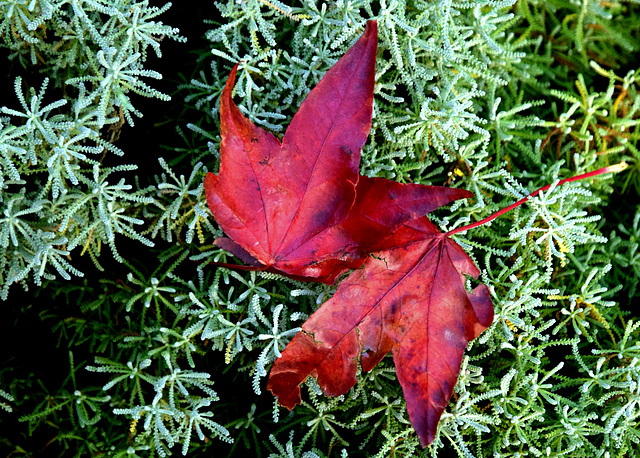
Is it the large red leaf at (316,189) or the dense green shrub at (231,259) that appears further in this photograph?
the dense green shrub at (231,259)

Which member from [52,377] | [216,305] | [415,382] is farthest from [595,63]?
[52,377]

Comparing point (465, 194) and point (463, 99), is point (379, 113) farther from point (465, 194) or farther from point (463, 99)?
point (465, 194)

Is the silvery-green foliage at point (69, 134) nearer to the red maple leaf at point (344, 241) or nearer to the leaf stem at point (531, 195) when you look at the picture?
the red maple leaf at point (344, 241)

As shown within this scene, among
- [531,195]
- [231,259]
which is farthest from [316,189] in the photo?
[531,195]

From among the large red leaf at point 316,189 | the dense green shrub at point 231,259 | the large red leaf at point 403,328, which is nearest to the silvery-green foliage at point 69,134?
the dense green shrub at point 231,259

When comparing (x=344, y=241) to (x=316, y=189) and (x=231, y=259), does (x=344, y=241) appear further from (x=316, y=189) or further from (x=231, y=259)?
(x=231, y=259)

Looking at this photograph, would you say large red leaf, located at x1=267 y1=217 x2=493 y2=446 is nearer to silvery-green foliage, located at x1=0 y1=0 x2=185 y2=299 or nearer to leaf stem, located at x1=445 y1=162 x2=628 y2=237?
leaf stem, located at x1=445 y1=162 x2=628 y2=237
